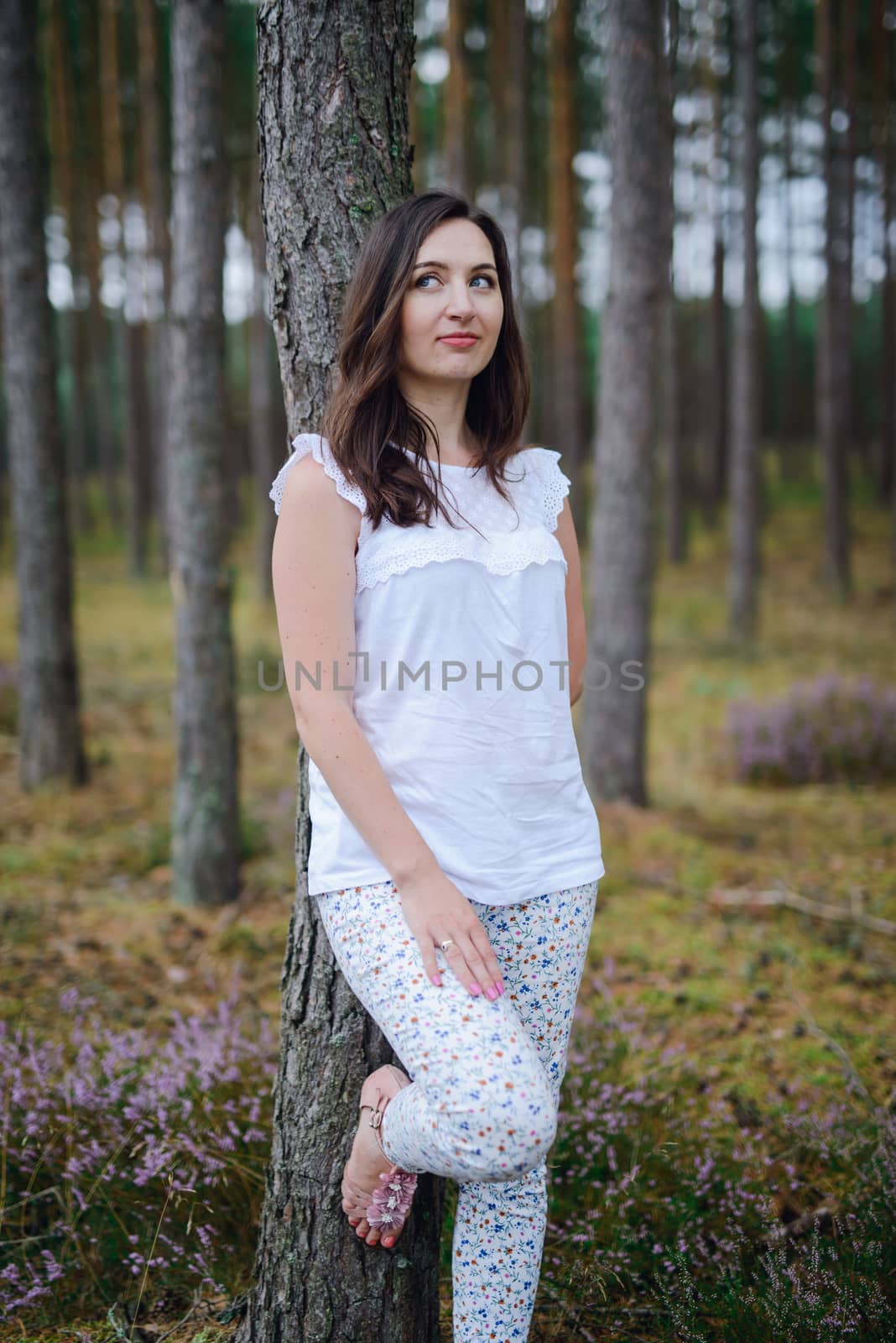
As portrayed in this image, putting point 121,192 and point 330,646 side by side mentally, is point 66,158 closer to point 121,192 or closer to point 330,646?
point 121,192

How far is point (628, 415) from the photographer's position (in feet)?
20.0

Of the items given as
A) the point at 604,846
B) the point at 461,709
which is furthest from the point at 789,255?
the point at 461,709

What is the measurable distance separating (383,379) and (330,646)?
56 cm

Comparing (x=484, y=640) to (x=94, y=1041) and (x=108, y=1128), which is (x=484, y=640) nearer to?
(x=108, y=1128)

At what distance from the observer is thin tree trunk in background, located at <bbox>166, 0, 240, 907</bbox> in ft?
14.8

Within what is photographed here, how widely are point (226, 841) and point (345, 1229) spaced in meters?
3.09

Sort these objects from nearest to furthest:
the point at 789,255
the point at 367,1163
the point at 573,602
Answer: the point at 367,1163 → the point at 573,602 → the point at 789,255

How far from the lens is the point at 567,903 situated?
6.38 ft

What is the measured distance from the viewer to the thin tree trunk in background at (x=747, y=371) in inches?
424

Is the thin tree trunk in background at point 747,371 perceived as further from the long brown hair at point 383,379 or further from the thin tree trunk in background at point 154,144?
the long brown hair at point 383,379

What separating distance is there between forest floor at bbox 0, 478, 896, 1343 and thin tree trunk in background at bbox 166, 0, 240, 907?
436 mm

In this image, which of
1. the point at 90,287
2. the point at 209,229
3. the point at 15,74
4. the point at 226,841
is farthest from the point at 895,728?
the point at 90,287

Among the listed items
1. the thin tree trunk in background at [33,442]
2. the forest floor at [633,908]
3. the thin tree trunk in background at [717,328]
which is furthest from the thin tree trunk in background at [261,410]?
the thin tree trunk in background at [717,328]

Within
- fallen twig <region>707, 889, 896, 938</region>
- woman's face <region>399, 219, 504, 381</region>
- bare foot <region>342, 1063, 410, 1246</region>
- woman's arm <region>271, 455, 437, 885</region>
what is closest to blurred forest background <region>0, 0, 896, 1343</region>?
fallen twig <region>707, 889, 896, 938</region>
